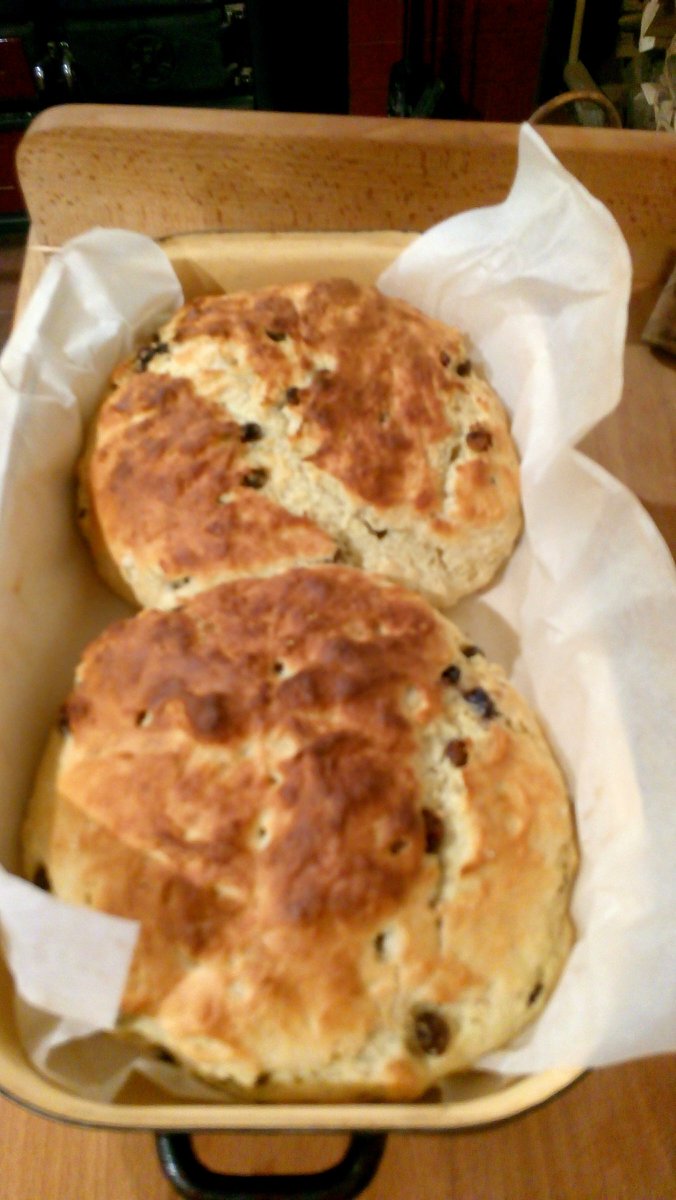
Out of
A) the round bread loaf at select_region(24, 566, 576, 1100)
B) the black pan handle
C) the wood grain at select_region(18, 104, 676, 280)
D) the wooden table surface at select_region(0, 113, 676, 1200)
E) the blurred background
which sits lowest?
the wooden table surface at select_region(0, 113, 676, 1200)

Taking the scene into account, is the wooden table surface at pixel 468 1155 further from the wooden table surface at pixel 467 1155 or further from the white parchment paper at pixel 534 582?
the white parchment paper at pixel 534 582

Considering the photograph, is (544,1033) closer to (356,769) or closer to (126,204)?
(356,769)

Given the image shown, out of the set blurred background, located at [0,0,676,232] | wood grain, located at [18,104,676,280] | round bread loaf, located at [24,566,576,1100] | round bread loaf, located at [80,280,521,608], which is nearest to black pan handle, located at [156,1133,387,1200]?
round bread loaf, located at [24,566,576,1100]

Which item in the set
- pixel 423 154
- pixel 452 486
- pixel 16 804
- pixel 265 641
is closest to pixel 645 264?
pixel 423 154

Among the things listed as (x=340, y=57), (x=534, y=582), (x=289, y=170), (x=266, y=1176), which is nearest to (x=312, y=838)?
(x=266, y=1176)

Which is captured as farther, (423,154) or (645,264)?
(645,264)

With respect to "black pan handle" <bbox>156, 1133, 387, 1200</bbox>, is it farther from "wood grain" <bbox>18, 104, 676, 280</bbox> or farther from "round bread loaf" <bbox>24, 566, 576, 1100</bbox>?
"wood grain" <bbox>18, 104, 676, 280</bbox>

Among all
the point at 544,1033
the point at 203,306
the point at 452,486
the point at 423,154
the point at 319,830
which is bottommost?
the point at 544,1033
